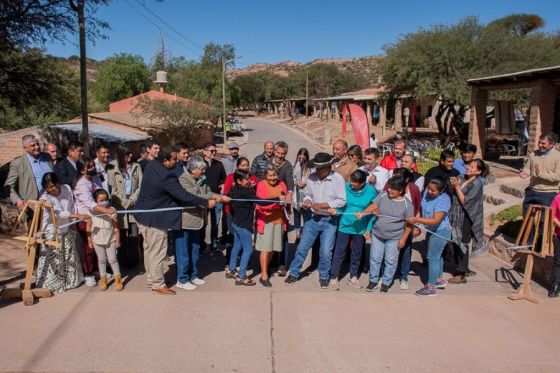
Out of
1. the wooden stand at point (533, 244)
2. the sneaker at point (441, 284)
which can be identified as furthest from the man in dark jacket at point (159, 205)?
the wooden stand at point (533, 244)

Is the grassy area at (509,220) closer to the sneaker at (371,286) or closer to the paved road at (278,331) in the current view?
the paved road at (278,331)

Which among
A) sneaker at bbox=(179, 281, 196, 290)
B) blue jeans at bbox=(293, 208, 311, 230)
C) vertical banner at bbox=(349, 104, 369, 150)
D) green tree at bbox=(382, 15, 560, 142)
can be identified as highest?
green tree at bbox=(382, 15, 560, 142)

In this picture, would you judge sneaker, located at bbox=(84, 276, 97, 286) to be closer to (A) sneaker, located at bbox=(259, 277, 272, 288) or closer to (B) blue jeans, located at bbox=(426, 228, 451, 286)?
(A) sneaker, located at bbox=(259, 277, 272, 288)

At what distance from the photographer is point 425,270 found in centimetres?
645

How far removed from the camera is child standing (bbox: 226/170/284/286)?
5.53 m

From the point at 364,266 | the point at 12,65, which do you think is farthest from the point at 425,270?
the point at 12,65

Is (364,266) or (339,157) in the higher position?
(339,157)

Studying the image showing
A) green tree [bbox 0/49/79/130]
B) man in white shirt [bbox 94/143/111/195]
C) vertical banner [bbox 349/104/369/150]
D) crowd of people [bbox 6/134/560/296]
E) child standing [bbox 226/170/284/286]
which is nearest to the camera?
crowd of people [bbox 6/134/560/296]

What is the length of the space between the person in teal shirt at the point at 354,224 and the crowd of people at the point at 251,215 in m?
0.01

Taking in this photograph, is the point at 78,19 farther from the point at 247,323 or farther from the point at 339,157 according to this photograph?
the point at 247,323

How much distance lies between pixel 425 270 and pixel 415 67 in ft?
61.0

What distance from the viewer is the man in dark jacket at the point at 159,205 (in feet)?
16.9

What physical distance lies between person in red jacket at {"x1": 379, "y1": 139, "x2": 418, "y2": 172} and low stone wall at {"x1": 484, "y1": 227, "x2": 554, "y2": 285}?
1870 millimetres

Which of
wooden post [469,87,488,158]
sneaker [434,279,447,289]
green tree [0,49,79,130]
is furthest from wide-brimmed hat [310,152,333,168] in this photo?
wooden post [469,87,488,158]
